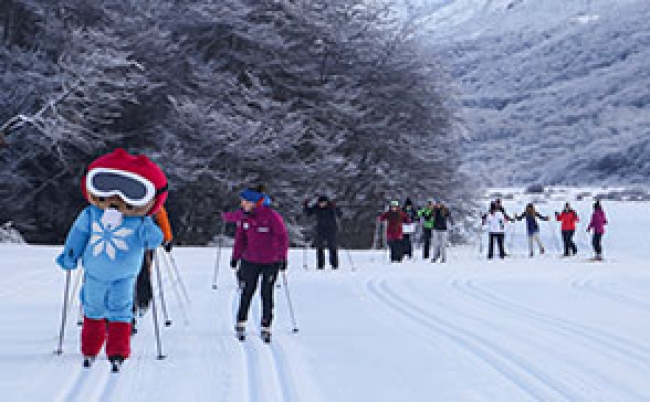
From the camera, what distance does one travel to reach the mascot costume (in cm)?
578

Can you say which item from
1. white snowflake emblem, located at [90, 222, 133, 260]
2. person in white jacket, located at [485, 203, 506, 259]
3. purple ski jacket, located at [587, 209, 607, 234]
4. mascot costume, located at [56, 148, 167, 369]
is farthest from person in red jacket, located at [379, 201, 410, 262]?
white snowflake emblem, located at [90, 222, 133, 260]

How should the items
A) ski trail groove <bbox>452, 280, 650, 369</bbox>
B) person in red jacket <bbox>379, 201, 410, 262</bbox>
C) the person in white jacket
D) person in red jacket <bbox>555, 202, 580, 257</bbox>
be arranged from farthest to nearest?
person in red jacket <bbox>555, 202, 580, 257</bbox>, the person in white jacket, person in red jacket <bbox>379, 201, 410, 262</bbox>, ski trail groove <bbox>452, 280, 650, 369</bbox>

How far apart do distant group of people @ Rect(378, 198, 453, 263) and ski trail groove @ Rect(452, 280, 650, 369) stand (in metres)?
6.32

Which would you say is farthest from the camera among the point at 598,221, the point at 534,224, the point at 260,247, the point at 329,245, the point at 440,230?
the point at 534,224

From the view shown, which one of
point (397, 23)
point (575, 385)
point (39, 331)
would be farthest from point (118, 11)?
point (575, 385)

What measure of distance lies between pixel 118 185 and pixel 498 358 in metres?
3.70

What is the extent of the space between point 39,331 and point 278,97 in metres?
21.1

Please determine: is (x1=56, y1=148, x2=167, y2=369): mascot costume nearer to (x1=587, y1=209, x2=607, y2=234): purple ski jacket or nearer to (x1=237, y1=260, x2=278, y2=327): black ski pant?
(x1=237, y1=260, x2=278, y2=327): black ski pant

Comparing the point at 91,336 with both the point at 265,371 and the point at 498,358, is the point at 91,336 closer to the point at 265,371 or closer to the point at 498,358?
the point at 265,371

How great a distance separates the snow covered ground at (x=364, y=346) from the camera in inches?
213

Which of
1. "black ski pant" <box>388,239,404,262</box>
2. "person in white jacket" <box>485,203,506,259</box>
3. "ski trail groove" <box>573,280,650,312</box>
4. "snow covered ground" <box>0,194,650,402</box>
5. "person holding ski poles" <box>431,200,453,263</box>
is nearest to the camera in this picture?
"snow covered ground" <box>0,194,650,402</box>

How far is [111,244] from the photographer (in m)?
5.79

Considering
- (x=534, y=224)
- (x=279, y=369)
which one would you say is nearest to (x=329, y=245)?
(x=279, y=369)

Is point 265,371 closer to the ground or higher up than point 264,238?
closer to the ground
